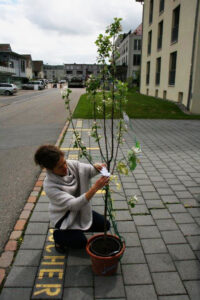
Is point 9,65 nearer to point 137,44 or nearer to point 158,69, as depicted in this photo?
point 137,44

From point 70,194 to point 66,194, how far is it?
0.43 feet

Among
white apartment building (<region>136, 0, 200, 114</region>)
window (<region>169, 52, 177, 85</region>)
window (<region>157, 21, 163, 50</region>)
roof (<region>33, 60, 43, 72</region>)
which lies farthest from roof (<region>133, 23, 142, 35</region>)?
roof (<region>33, 60, 43, 72</region>)

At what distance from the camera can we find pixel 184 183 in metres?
5.13

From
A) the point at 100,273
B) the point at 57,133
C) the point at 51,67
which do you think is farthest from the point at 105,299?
the point at 51,67

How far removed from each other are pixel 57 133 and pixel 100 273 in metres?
7.96

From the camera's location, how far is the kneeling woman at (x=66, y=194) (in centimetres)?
272

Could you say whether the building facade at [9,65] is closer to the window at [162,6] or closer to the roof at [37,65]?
the roof at [37,65]

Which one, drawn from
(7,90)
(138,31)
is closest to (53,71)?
(138,31)

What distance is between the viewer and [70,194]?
9.53ft

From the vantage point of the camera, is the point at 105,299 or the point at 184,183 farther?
the point at 184,183

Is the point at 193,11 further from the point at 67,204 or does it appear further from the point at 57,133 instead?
the point at 67,204

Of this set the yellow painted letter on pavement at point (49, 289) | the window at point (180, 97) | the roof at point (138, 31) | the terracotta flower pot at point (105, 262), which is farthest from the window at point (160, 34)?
the roof at point (138, 31)

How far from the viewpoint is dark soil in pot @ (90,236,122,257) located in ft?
8.98

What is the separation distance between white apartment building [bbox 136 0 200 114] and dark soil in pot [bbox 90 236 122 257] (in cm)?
1423
